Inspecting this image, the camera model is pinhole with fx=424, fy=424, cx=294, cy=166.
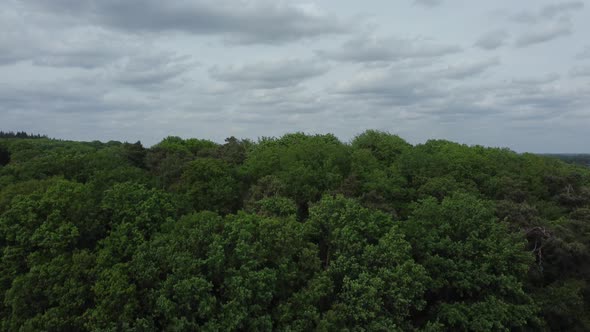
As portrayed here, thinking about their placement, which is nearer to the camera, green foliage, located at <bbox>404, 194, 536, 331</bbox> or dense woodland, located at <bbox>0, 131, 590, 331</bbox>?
dense woodland, located at <bbox>0, 131, 590, 331</bbox>

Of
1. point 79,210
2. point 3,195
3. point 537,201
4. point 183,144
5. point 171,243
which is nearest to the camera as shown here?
point 171,243

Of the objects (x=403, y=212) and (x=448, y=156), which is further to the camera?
(x=448, y=156)

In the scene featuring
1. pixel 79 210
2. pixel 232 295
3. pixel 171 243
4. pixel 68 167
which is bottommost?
pixel 232 295

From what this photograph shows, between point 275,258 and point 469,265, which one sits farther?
point 469,265

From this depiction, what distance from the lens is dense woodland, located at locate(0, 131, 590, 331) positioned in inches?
870

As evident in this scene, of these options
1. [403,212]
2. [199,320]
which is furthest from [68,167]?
[403,212]

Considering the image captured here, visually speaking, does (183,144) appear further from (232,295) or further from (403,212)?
(232,295)

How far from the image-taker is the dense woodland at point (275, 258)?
2209 centimetres

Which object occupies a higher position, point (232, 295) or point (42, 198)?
point (42, 198)

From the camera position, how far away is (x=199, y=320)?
22.3 m

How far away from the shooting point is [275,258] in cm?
2508

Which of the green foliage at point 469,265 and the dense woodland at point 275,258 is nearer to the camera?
the dense woodland at point 275,258

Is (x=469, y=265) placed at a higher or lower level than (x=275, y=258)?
lower

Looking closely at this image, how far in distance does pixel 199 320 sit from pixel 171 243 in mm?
4650
